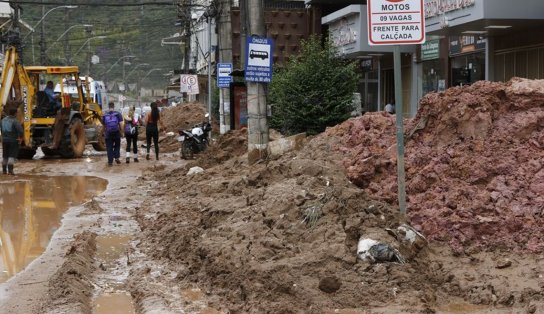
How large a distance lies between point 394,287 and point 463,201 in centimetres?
161

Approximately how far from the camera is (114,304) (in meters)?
7.63

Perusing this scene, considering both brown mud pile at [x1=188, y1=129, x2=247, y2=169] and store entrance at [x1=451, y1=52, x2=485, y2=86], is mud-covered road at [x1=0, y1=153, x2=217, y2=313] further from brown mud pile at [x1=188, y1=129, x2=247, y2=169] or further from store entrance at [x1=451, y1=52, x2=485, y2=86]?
store entrance at [x1=451, y1=52, x2=485, y2=86]

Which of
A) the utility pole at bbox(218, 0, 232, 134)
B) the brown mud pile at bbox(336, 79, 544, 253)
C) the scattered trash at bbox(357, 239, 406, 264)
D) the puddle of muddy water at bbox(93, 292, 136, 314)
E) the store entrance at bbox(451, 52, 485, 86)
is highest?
the utility pole at bbox(218, 0, 232, 134)

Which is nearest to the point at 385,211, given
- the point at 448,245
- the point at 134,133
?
the point at 448,245

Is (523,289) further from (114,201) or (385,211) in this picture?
(114,201)

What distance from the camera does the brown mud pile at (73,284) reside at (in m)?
7.28

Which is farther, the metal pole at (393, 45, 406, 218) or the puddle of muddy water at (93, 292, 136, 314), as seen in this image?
the metal pole at (393, 45, 406, 218)

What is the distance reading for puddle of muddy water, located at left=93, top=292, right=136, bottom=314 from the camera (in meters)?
7.38

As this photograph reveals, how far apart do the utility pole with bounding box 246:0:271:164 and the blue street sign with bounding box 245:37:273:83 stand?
0.78 feet

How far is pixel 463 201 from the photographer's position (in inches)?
319

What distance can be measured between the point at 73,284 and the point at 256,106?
788 centimetres

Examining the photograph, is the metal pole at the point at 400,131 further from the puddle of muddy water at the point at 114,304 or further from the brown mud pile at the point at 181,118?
the brown mud pile at the point at 181,118

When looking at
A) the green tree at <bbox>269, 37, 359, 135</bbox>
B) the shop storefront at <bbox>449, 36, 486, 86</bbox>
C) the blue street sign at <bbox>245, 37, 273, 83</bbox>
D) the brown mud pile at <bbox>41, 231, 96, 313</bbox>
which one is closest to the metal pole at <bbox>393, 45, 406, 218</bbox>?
the brown mud pile at <bbox>41, 231, 96, 313</bbox>

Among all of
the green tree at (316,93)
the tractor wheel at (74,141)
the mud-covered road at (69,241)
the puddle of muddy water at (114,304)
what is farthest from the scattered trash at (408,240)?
the tractor wheel at (74,141)
